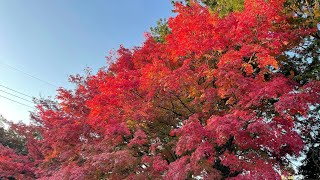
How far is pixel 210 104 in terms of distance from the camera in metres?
10.3

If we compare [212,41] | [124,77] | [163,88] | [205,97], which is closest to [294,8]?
[212,41]

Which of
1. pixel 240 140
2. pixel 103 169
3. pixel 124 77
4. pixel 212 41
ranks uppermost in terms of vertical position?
pixel 124 77

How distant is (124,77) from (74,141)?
464cm

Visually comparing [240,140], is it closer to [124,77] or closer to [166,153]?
[166,153]

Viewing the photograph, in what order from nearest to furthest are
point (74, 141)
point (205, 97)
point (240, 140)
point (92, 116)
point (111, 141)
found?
point (240, 140) < point (205, 97) < point (111, 141) < point (92, 116) < point (74, 141)

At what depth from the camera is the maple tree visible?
8.34m

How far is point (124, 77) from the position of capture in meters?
12.2

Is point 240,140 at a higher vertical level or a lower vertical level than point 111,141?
lower

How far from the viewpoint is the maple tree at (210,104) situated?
8.34 meters

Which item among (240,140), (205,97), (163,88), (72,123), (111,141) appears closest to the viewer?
(240,140)

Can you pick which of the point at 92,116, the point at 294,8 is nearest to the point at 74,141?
the point at 92,116

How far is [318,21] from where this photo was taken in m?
10.8

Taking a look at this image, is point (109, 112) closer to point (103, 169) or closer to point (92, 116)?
point (92, 116)

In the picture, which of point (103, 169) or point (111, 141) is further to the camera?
point (111, 141)
